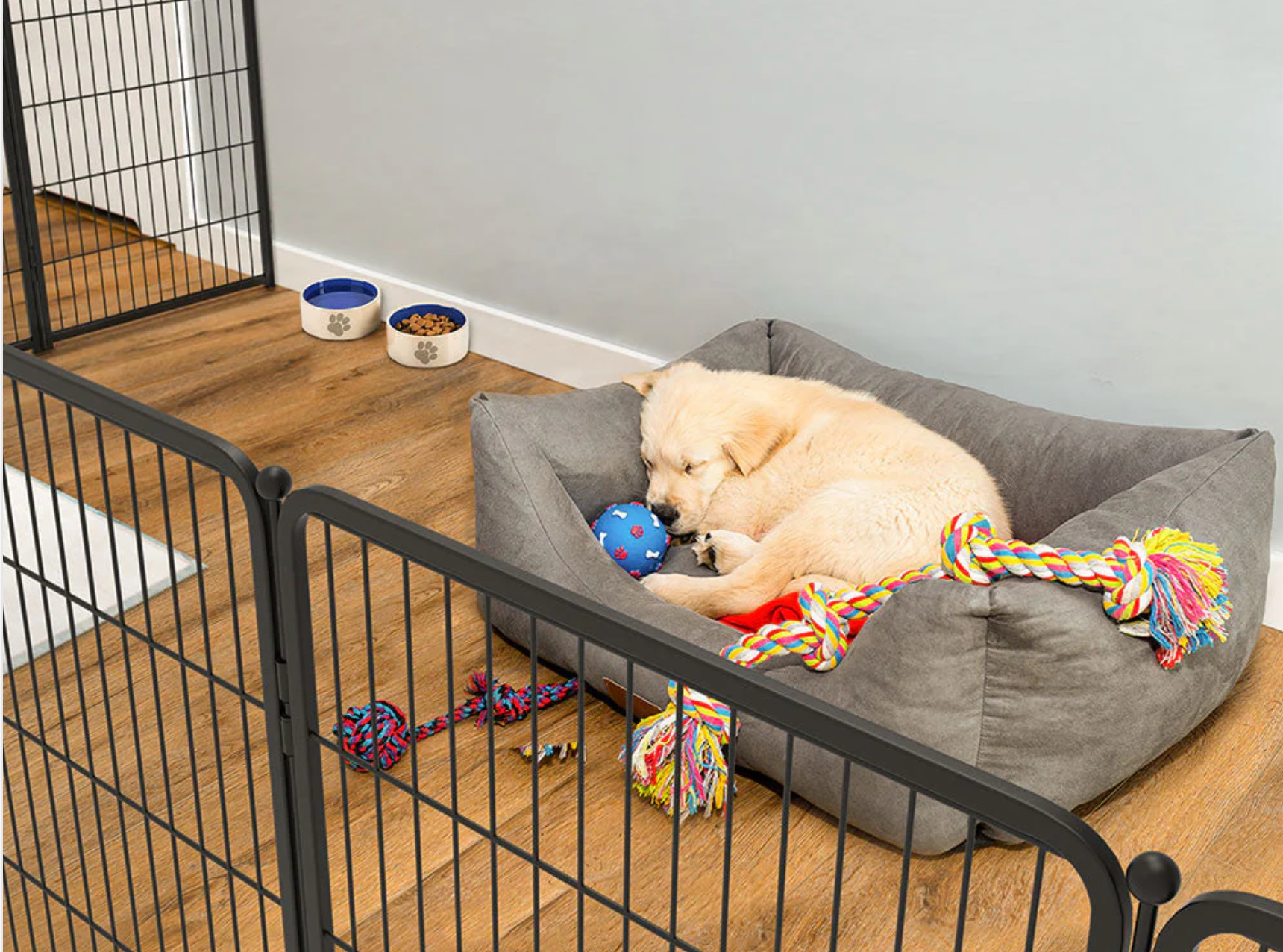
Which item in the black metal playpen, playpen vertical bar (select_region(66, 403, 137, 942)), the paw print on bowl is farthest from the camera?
the paw print on bowl

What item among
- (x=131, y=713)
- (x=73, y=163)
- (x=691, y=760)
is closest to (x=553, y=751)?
(x=691, y=760)

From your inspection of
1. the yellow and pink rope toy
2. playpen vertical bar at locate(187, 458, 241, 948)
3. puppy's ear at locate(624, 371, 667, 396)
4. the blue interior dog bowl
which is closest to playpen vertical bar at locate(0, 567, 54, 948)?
playpen vertical bar at locate(187, 458, 241, 948)

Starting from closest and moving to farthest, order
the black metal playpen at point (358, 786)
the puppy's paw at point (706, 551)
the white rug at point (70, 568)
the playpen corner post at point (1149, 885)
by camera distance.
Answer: the playpen corner post at point (1149, 885) < the black metal playpen at point (358, 786) < the white rug at point (70, 568) < the puppy's paw at point (706, 551)

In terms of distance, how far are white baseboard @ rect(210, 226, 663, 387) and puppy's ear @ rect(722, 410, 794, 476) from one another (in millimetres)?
873

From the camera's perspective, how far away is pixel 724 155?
3.16m

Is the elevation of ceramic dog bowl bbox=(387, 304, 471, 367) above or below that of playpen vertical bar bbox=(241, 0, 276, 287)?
below

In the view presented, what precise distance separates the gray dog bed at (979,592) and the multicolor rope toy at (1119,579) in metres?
0.03

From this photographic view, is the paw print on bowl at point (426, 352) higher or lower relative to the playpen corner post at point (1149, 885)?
lower

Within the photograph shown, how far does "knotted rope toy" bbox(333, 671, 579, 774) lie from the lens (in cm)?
217

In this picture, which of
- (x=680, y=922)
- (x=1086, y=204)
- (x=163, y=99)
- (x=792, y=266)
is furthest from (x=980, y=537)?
(x=163, y=99)

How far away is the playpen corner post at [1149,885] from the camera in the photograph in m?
0.68

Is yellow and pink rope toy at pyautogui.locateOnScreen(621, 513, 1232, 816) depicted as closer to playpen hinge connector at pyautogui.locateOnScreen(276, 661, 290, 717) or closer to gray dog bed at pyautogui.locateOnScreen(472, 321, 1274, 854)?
gray dog bed at pyautogui.locateOnScreen(472, 321, 1274, 854)

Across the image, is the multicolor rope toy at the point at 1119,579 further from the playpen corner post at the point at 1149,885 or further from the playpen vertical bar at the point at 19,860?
the playpen corner post at the point at 1149,885

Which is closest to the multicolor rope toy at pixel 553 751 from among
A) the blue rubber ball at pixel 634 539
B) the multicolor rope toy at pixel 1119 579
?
the multicolor rope toy at pixel 1119 579
